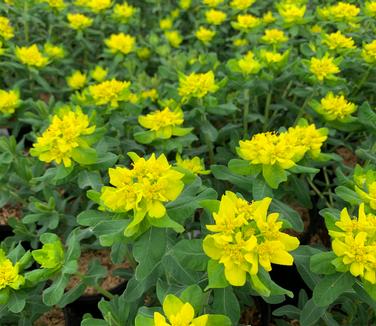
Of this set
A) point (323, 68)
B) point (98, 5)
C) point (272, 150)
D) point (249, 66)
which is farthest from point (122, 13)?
point (272, 150)

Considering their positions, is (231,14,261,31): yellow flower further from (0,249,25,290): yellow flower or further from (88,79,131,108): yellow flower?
(0,249,25,290): yellow flower

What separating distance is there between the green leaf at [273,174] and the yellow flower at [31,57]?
5.00 ft

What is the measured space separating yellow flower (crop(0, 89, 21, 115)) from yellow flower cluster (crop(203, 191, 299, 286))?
139cm

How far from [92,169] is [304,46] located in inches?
49.6

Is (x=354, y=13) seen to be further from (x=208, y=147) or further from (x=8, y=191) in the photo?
(x=8, y=191)

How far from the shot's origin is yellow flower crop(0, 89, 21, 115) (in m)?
1.92

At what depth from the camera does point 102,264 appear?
191 cm

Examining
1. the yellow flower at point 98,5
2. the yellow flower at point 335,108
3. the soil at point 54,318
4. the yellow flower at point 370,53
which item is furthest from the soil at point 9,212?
the yellow flower at point 370,53

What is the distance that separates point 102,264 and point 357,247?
4.16 feet

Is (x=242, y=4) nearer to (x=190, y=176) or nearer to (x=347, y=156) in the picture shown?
(x=347, y=156)

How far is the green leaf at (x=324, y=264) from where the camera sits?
3.39ft

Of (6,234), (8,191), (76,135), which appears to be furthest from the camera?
(6,234)

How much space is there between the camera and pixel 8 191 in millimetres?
1747

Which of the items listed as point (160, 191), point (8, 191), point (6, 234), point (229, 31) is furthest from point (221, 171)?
point (229, 31)
